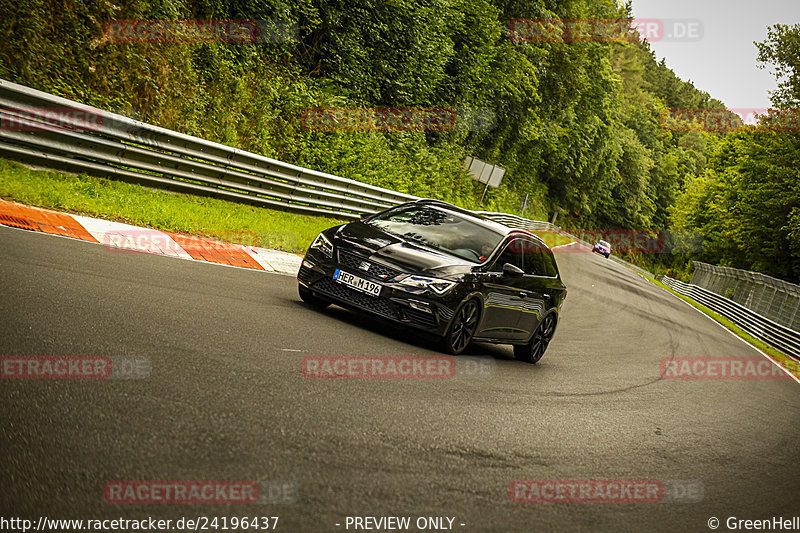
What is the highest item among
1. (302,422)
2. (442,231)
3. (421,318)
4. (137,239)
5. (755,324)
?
(442,231)

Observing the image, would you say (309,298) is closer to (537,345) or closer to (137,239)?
(137,239)

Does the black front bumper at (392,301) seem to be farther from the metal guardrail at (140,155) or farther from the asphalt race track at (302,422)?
the metal guardrail at (140,155)

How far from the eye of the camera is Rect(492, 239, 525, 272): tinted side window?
9051 millimetres

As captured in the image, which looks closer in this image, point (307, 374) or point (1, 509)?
point (1, 509)

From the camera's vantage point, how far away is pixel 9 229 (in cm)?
846

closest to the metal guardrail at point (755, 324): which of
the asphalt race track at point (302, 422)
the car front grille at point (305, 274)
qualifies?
the asphalt race track at point (302, 422)

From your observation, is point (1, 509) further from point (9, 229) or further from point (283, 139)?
point (283, 139)

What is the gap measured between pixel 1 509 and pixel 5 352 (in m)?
1.89

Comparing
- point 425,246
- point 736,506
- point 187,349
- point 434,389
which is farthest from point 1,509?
point 425,246

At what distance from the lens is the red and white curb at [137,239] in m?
9.12

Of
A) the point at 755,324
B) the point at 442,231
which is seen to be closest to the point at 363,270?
the point at 442,231

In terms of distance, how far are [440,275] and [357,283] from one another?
88cm

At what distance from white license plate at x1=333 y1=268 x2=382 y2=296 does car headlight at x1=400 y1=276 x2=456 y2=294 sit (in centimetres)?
29

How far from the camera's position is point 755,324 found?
1158 inches
